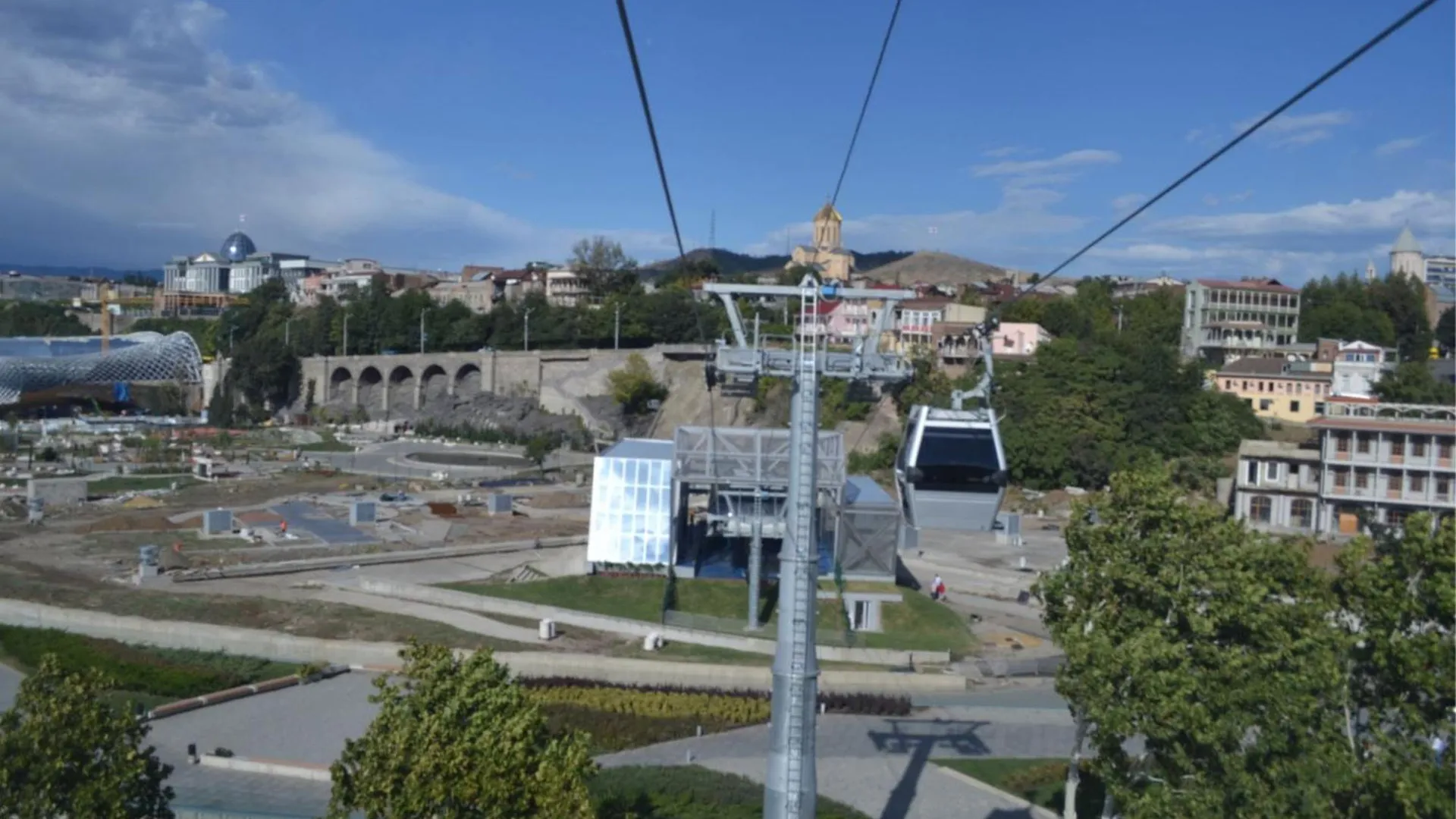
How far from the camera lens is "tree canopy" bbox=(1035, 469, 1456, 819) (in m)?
7.10

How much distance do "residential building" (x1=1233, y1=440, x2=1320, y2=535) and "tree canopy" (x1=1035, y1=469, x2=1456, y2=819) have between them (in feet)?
81.6

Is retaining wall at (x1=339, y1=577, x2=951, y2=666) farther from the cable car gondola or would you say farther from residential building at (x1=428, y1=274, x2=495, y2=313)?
residential building at (x1=428, y1=274, x2=495, y2=313)

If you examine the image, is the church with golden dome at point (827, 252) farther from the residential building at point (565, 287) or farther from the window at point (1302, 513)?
the residential building at point (565, 287)

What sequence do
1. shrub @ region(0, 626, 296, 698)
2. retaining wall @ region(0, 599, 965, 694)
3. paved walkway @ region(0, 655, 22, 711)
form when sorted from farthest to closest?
retaining wall @ region(0, 599, 965, 694) < shrub @ region(0, 626, 296, 698) < paved walkway @ region(0, 655, 22, 711)

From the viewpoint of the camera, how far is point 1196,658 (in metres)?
9.59

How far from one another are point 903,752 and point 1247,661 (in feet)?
20.6

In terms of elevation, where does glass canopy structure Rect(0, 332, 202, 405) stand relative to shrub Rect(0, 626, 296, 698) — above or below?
above

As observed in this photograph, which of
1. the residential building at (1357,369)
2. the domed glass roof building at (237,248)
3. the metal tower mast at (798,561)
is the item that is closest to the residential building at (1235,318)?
the residential building at (1357,369)

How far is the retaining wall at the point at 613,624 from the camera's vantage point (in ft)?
62.3

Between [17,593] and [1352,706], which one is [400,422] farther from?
[1352,706]

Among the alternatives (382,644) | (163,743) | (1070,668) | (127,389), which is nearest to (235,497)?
(382,644)

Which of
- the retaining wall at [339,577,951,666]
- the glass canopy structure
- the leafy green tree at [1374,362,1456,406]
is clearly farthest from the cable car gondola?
the glass canopy structure

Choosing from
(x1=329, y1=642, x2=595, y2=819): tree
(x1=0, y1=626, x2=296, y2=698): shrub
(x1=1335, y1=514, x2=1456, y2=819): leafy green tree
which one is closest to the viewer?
(x1=1335, y1=514, x2=1456, y2=819): leafy green tree

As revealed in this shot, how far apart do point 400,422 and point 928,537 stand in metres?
42.5
